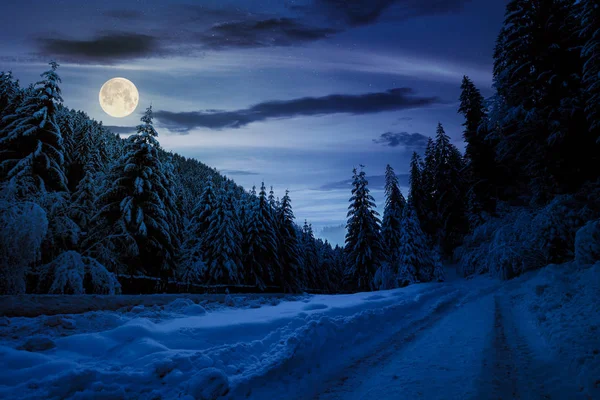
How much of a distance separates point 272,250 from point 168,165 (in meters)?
15.0

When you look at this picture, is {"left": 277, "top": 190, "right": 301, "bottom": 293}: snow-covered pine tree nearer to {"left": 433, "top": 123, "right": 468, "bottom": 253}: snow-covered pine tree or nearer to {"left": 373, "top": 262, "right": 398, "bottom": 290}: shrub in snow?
{"left": 373, "top": 262, "right": 398, "bottom": 290}: shrub in snow

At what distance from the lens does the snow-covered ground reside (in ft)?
11.3

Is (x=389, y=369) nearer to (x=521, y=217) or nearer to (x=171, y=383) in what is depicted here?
(x=171, y=383)

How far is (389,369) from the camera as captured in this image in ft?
16.6

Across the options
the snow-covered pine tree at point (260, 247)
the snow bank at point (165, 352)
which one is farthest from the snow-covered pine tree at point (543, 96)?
the snow-covered pine tree at point (260, 247)

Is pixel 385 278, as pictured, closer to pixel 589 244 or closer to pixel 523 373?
pixel 589 244

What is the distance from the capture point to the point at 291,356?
201 inches

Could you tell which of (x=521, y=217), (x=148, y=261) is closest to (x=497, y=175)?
(x=521, y=217)

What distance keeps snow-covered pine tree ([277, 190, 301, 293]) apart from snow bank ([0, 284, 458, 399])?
29.3 meters

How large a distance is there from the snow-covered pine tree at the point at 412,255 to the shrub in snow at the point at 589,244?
20.4 metres

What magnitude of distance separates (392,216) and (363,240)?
844 cm

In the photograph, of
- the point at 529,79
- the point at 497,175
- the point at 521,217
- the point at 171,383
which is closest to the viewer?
the point at 171,383

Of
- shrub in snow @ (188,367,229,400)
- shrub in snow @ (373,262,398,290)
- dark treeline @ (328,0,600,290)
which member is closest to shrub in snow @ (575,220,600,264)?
dark treeline @ (328,0,600,290)

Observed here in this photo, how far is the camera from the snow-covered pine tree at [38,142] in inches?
677
